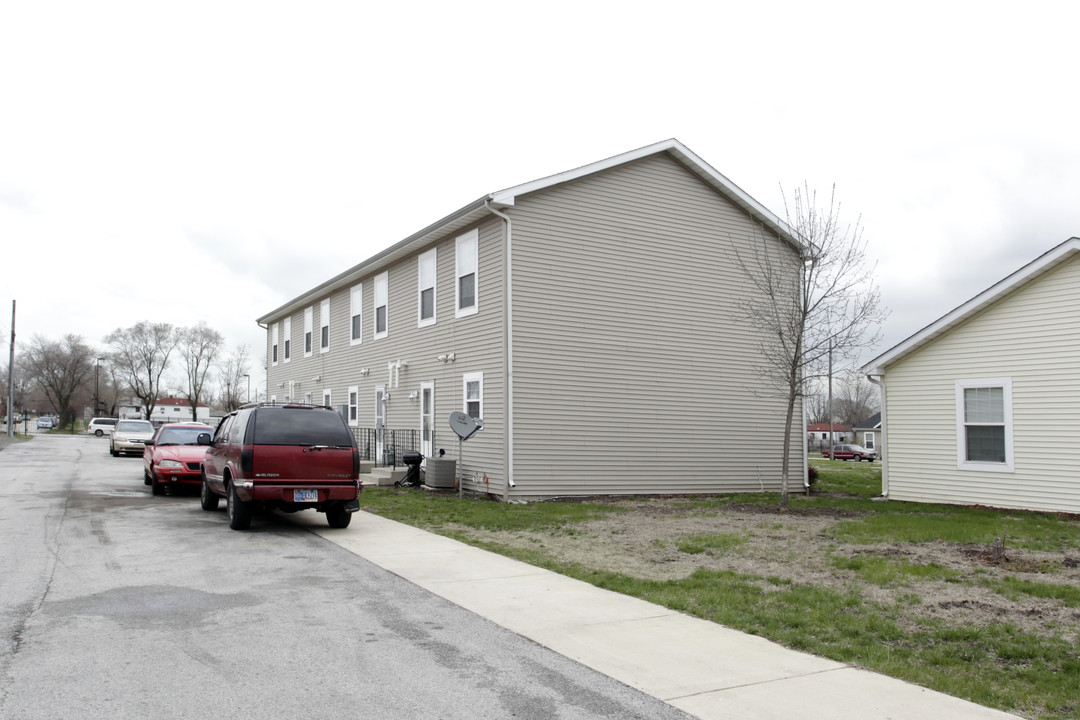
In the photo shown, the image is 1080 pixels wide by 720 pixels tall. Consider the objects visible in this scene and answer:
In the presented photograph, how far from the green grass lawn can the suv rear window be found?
83.0 inches

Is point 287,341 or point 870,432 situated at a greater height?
point 287,341

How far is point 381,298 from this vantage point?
23.7 m

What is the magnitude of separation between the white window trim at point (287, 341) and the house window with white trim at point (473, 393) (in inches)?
669

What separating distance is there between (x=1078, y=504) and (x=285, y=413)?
13.7 meters

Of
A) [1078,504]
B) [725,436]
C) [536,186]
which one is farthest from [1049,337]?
[536,186]

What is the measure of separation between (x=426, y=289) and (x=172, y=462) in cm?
741

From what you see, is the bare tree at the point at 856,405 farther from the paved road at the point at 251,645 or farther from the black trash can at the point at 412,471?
the paved road at the point at 251,645

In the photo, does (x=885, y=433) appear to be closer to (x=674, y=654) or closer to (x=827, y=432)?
(x=674, y=654)

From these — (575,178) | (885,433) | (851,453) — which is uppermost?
(575,178)

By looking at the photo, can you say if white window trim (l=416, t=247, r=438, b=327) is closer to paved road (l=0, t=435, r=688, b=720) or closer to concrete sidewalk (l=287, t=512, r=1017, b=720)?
paved road (l=0, t=435, r=688, b=720)

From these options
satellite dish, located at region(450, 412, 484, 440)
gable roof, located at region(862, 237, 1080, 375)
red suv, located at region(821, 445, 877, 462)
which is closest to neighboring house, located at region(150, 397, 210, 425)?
red suv, located at region(821, 445, 877, 462)

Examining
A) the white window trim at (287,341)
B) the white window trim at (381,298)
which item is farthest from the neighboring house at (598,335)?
the white window trim at (287,341)

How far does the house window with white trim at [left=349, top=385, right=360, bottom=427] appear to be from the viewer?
25.5 m

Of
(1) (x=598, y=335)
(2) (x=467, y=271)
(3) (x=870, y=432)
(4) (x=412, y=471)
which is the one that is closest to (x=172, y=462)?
(4) (x=412, y=471)
